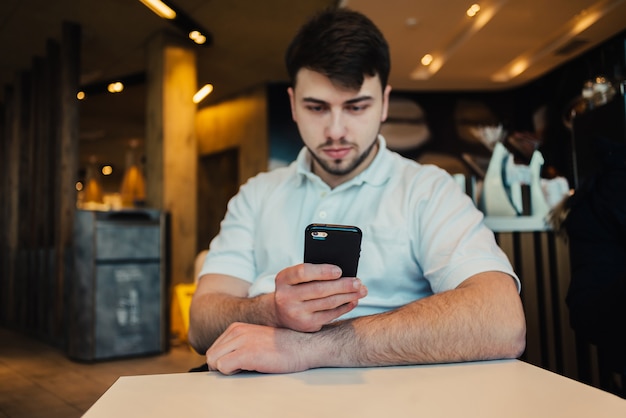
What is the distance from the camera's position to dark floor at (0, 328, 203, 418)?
8.36 feet

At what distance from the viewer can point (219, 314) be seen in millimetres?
1192

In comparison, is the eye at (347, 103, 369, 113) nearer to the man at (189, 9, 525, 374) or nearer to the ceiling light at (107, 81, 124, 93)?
the man at (189, 9, 525, 374)

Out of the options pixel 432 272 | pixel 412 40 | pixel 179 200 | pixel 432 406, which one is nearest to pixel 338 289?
pixel 432 406

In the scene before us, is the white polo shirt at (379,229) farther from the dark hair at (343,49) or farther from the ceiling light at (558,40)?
the ceiling light at (558,40)

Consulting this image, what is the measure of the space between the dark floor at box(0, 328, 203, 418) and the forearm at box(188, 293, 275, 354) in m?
1.54

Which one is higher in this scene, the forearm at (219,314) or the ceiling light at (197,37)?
the ceiling light at (197,37)

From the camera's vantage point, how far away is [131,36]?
187 inches

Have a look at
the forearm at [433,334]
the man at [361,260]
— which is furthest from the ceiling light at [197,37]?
the forearm at [433,334]

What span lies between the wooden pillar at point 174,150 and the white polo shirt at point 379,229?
309 centimetres

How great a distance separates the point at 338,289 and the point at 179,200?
12.7 feet

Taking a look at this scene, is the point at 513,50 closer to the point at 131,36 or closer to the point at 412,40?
the point at 412,40

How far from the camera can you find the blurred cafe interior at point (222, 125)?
6.19 feet

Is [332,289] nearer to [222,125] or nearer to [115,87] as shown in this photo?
[115,87]

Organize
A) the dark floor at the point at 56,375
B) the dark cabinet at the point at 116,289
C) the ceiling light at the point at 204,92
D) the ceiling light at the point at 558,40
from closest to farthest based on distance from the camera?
the dark floor at the point at 56,375
the dark cabinet at the point at 116,289
the ceiling light at the point at 558,40
the ceiling light at the point at 204,92
